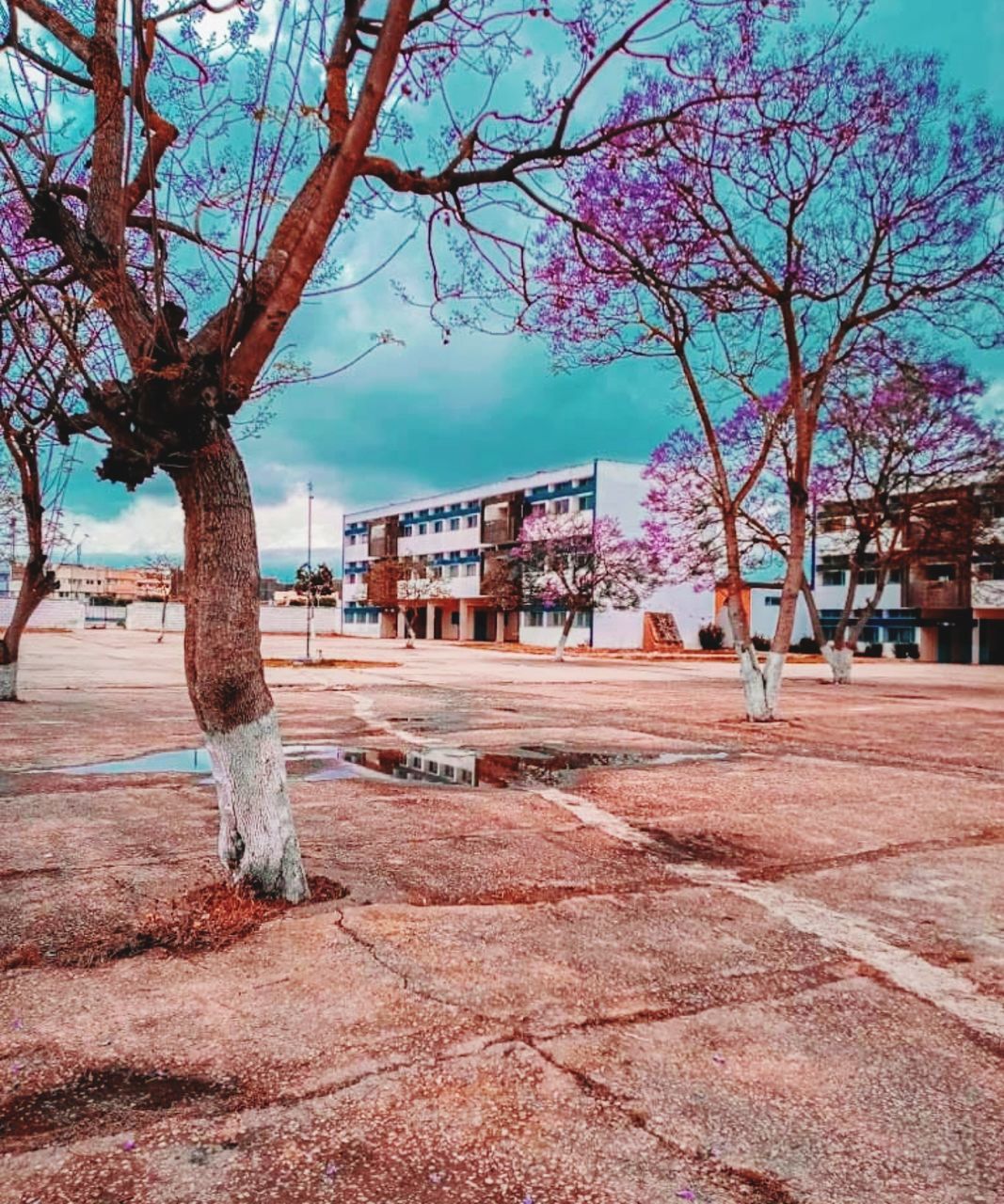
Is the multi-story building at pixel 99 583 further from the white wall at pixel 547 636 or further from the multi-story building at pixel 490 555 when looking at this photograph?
the white wall at pixel 547 636

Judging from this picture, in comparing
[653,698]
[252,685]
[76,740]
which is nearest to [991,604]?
[653,698]

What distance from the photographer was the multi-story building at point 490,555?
1955 inches

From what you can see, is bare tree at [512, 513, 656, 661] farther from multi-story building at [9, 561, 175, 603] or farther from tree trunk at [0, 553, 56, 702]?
multi-story building at [9, 561, 175, 603]

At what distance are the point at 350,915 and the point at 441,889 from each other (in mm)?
597

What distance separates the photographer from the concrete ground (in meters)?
2.14

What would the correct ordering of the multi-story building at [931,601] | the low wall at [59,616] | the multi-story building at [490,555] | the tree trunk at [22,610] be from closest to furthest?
the tree trunk at [22,610] → the multi-story building at [931,601] → the multi-story building at [490,555] → the low wall at [59,616]

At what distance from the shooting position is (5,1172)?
2070mm

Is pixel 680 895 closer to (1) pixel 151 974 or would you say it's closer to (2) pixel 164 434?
(1) pixel 151 974

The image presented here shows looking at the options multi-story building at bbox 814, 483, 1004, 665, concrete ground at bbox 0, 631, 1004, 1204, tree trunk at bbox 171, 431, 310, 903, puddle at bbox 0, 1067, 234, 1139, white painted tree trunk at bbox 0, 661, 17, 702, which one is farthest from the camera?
multi-story building at bbox 814, 483, 1004, 665

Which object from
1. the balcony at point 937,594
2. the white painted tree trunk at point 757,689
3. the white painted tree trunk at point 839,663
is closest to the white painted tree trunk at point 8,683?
the white painted tree trunk at point 757,689

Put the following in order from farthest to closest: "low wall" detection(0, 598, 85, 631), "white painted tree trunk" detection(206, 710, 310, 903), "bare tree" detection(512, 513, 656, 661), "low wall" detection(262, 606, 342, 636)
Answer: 1. "low wall" detection(262, 606, 342, 636)
2. "low wall" detection(0, 598, 85, 631)
3. "bare tree" detection(512, 513, 656, 661)
4. "white painted tree trunk" detection(206, 710, 310, 903)

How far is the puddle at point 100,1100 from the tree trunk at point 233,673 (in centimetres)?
147

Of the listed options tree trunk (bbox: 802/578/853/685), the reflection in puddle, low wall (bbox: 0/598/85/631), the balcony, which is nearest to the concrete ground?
the reflection in puddle

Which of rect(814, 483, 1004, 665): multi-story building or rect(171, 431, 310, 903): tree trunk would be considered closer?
rect(171, 431, 310, 903): tree trunk
